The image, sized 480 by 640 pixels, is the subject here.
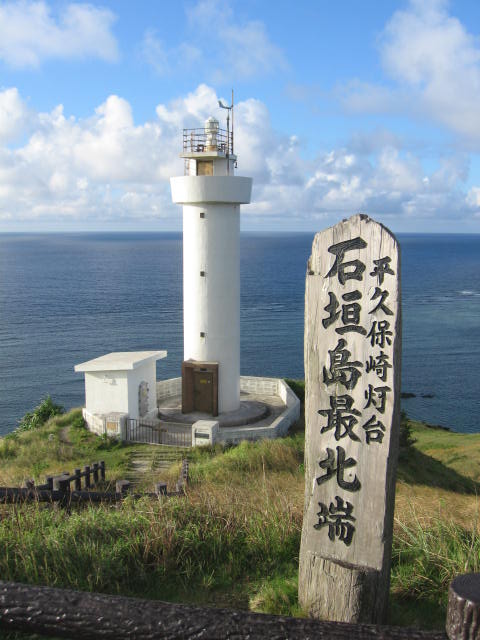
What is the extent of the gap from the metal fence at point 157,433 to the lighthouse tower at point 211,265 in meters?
1.65

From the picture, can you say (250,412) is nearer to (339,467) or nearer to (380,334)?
(339,467)

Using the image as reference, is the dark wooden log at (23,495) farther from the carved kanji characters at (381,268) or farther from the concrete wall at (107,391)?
the concrete wall at (107,391)

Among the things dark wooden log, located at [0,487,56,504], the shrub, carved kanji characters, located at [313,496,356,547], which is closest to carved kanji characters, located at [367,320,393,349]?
carved kanji characters, located at [313,496,356,547]

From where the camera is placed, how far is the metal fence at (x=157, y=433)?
1855 cm

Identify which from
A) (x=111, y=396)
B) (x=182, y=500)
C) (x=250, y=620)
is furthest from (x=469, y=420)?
(x=250, y=620)

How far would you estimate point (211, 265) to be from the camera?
1988cm

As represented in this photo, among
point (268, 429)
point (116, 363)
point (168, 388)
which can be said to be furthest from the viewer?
point (168, 388)

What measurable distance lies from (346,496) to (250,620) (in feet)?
8.66

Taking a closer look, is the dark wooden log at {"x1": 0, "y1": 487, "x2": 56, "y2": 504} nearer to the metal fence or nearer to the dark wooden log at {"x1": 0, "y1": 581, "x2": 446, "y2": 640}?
the dark wooden log at {"x1": 0, "y1": 581, "x2": 446, "y2": 640}

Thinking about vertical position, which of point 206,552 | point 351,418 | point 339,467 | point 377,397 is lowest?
point 206,552

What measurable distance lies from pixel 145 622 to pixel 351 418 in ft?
9.32

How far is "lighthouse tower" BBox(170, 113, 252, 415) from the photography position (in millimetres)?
19594

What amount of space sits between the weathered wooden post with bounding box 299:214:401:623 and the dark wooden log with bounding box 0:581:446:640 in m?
2.44

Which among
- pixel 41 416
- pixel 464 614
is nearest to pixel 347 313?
pixel 464 614
